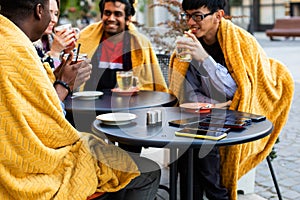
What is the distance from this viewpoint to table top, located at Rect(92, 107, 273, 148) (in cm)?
198

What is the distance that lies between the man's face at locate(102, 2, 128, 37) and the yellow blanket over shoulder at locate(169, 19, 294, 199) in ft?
2.97

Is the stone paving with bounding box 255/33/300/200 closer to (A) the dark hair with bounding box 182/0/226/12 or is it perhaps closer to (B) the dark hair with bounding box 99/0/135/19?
(A) the dark hair with bounding box 182/0/226/12

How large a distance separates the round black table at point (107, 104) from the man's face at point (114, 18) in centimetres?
84

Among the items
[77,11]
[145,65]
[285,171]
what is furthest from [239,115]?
[77,11]

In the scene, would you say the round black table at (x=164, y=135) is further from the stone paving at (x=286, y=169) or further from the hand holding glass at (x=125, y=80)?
the stone paving at (x=286, y=169)

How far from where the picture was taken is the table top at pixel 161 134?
1.98 m

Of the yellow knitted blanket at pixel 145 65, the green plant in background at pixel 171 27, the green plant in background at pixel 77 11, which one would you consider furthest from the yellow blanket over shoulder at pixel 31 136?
the green plant in background at pixel 77 11

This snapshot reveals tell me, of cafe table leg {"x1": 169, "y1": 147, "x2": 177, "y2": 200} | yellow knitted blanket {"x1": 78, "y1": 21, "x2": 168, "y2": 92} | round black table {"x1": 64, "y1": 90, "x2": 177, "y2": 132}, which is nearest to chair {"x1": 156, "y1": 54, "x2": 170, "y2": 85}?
yellow knitted blanket {"x1": 78, "y1": 21, "x2": 168, "y2": 92}

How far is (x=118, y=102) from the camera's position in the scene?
2957 millimetres

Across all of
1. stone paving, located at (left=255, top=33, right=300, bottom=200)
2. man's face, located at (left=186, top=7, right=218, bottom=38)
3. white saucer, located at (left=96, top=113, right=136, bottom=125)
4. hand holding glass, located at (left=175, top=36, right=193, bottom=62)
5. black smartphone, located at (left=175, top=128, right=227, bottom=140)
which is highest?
man's face, located at (left=186, top=7, right=218, bottom=38)

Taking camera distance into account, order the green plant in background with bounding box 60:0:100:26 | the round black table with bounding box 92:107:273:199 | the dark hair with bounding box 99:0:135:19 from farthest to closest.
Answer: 1. the green plant in background with bounding box 60:0:100:26
2. the dark hair with bounding box 99:0:135:19
3. the round black table with bounding box 92:107:273:199

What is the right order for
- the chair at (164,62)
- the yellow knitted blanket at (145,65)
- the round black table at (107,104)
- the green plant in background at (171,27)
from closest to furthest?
A: the round black table at (107,104)
the yellow knitted blanket at (145,65)
the chair at (164,62)
the green plant in background at (171,27)

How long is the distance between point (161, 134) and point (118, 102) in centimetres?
91

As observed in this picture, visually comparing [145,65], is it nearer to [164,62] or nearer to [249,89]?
[164,62]
